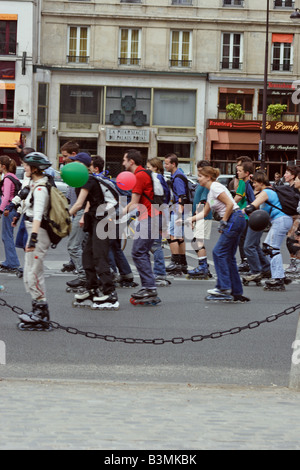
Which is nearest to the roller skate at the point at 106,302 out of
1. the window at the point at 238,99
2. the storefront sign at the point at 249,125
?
the storefront sign at the point at 249,125

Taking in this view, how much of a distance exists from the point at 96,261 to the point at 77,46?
1556 inches

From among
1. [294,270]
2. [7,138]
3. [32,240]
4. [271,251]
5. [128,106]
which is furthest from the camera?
[128,106]

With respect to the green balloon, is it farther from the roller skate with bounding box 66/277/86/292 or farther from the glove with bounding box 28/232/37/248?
the roller skate with bounding box 66/277/86/292

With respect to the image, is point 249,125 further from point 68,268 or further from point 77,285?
point 77,285

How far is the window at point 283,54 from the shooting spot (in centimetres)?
4906

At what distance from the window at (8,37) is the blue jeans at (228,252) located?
38.1 meters

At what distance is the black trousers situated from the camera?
33.6 feet

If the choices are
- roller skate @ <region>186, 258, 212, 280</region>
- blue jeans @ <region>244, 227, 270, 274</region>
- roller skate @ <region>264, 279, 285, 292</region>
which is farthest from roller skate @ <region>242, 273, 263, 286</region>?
roller skate @ <region>186, 258, 212, 280</region>

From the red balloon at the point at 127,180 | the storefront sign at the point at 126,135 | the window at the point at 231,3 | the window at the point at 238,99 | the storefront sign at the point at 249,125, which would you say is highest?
the window at the point at 231,3

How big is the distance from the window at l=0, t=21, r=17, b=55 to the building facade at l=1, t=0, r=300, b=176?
1.40 meters

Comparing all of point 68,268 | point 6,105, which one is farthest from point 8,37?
point 68,268

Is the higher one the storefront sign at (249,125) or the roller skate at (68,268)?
the storefront sign at (249,125)

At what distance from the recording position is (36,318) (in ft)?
29.2

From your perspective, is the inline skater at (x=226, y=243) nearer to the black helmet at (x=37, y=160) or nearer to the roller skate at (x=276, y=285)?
the roller skate at (x=276, y=285)
